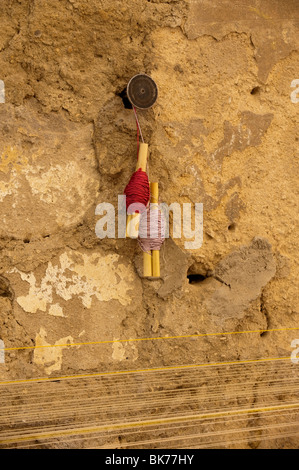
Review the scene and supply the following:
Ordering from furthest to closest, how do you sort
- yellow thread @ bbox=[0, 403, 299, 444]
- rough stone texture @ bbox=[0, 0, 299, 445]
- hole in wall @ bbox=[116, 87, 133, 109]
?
hole in wall @ bbox=[116, 87, 133, 109] → rough stone texture @ bbox=[0, 0, 299, 445] → yellow thread @ bbox=[0, 403, 299, 444]

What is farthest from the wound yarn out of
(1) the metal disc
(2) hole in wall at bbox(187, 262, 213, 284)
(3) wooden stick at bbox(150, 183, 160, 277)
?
(1) the metal disc

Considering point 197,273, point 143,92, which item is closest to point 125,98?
point 143,92

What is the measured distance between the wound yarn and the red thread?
0.15 feet

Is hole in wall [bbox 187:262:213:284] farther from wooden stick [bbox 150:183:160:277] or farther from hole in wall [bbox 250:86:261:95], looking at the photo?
hole in wall [bbox 250:86:261:95]

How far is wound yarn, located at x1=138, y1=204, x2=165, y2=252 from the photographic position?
8.93 feet

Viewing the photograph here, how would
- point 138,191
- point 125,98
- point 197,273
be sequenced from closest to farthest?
point 138,191, point 125,98, point 197,273

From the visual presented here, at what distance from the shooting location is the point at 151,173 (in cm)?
285

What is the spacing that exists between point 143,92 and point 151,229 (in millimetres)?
571

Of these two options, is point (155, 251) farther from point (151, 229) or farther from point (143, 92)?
point (143, 92)

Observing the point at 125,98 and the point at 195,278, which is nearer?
the point at 125,98

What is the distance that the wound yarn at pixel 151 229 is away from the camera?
2.72m

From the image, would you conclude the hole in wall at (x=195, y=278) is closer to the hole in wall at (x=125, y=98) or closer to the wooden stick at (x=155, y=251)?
the wooden stick at (x=155, y=251)

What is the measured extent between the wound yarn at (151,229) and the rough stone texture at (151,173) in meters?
0.11

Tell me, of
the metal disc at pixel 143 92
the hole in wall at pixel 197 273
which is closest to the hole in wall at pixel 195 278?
the hole in wall at pixel 197 273
